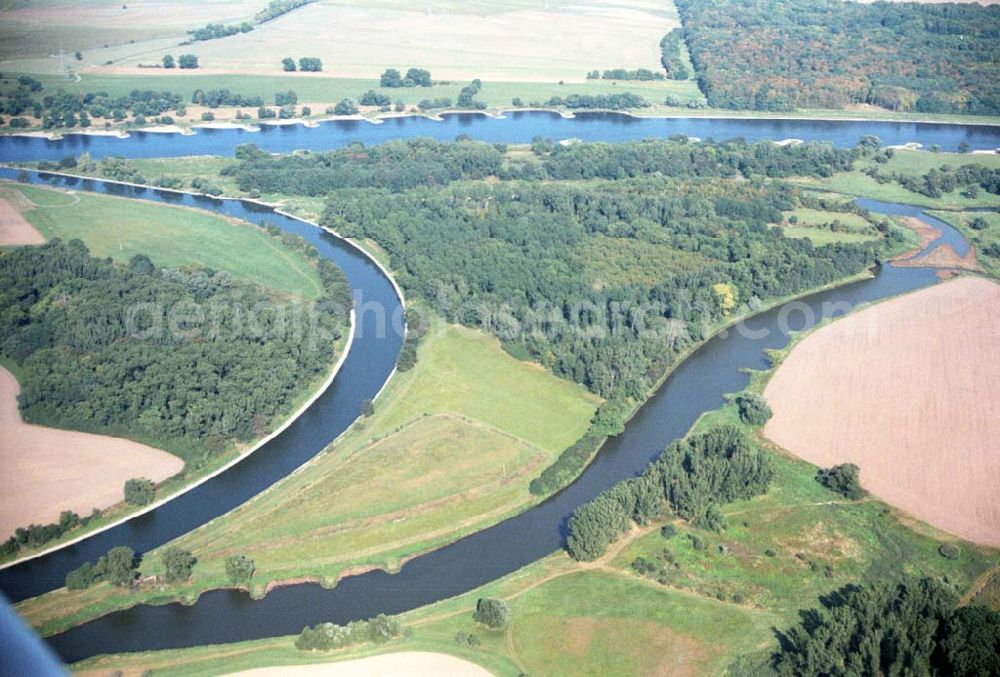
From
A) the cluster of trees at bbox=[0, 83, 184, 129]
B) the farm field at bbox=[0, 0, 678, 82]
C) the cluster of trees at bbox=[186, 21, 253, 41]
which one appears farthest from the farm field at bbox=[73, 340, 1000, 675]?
the cluster of trees at bbox=[186, 21, 253, 41]

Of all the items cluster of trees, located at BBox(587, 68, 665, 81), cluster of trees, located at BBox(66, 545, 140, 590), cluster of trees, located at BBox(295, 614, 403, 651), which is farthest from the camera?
cluster of trees, located at BBox(587, 68, 665, 81)

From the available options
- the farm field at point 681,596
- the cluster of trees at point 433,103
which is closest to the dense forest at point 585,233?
the farm field at point 681,596

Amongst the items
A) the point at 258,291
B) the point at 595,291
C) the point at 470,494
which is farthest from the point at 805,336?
the point at 258,291

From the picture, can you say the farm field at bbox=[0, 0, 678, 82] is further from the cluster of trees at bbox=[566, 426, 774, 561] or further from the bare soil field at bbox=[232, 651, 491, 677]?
the bare soil field at bbox=[232, 651, 491, 677]

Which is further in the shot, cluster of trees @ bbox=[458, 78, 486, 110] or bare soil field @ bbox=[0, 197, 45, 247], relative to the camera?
cluster of trees @ bbox=[458, 78, 486, 110]

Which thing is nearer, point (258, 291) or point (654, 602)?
point (654, 602)

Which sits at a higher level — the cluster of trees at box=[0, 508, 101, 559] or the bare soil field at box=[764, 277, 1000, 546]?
the bare soil field at box=[764, 277, 1000, 546]

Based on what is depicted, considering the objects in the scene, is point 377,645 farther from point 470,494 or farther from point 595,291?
point 595,291
